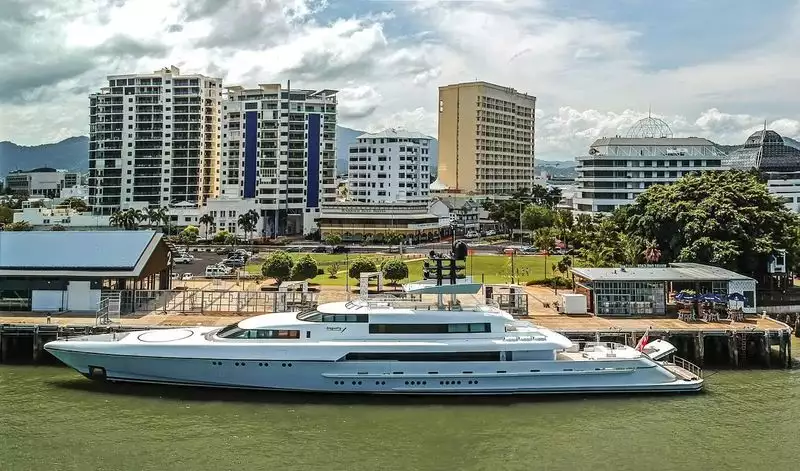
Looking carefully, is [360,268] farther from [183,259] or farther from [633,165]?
[633,165]

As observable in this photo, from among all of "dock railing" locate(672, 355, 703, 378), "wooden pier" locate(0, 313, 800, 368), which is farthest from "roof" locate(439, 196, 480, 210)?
"dock railing" locate(672, 355, 703, 378)

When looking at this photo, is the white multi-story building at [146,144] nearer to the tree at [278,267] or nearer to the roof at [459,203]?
the roof at [459,203]

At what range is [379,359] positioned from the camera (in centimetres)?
3106

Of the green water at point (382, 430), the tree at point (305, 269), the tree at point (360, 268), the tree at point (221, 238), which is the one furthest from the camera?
the tree at point (221, 238)

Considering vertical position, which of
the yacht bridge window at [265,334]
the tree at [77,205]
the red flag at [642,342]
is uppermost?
the tree at [77,205]

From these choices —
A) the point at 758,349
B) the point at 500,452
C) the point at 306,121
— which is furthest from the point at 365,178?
the point at 500,452

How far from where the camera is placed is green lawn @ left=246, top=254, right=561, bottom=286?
60.2 metres

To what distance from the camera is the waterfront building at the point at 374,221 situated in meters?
109

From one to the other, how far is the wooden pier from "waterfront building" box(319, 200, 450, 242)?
67.8 m

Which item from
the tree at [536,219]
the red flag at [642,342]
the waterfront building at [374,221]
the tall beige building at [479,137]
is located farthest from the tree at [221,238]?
the tall beige building at [479,137]

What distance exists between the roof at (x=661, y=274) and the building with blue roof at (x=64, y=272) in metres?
27.4

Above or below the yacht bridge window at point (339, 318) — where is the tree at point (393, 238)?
above

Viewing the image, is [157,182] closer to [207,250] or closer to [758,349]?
[207,250]

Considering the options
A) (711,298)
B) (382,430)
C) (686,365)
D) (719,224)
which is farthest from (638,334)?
(719,224)
